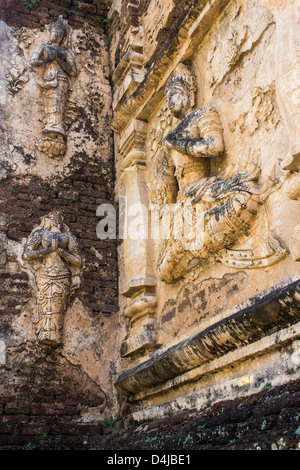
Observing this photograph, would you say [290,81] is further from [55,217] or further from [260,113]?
[55,217]

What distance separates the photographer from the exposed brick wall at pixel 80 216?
229 inches

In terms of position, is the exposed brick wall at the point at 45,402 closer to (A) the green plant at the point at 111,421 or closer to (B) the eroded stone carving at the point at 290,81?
(A) the green plant at the point at 111,421

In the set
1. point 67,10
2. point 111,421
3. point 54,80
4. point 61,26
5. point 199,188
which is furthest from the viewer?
point 67,10

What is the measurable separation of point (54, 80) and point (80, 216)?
5.43 ft

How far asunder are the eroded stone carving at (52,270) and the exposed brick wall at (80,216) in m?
0.11

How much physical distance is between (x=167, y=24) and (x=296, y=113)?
3.03 metres

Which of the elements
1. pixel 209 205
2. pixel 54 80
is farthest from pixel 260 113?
pixel 54 80

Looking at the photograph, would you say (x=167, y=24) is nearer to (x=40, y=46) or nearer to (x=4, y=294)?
(x=40, y=46)

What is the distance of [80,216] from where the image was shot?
611cm

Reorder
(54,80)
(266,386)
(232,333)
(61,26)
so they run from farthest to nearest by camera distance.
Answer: (61,26) < (54,80) < (232,333) < (266,386)

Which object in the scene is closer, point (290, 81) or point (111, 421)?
point (290, 81)

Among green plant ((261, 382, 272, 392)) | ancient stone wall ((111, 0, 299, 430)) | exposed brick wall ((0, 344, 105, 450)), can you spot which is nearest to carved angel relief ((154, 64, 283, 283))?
ancient stone wall ((111, 0, 299, 430))

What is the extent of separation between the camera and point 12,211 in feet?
19.0

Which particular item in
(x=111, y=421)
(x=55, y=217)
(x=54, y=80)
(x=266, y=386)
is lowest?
(x=266, y=386)
